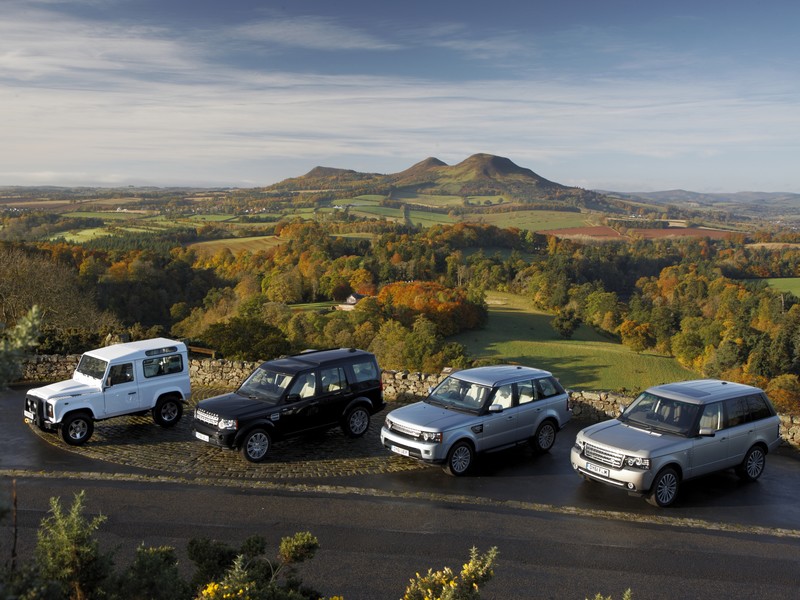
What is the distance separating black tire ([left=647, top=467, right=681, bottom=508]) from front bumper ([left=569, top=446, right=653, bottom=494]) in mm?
247

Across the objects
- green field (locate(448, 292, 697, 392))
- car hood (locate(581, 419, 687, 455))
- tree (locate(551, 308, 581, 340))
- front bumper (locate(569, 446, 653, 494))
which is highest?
car hood (locate(581, 419, 687, 455))

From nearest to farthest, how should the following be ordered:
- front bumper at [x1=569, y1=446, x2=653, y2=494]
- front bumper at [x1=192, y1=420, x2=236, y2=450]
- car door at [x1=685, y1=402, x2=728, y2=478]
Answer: front bumper at [x1=569, y1=446, x2=653, y2=494] < car door at [x1=685, y1=402, x2=728, y2=478] < front bumper at [x1=192, y1=420, x2=236, y2=450]

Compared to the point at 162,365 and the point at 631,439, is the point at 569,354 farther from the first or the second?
the point at 631,439

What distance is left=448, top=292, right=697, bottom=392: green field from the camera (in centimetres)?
6862

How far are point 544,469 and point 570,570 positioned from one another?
13.0 ft

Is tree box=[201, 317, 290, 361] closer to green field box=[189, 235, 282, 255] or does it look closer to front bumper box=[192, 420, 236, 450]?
front bumper box=[192, 420, 236, 450]

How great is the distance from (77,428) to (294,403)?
4.39 m

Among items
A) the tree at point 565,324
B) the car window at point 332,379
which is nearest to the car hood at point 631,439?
the car window at point 332,379

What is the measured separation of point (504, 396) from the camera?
40.8 feet

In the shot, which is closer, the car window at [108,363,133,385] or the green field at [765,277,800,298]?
the car window at [108,363,133,385]

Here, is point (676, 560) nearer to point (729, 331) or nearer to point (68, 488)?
point (68, 488)

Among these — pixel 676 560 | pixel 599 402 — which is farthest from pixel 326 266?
pixel 676 560

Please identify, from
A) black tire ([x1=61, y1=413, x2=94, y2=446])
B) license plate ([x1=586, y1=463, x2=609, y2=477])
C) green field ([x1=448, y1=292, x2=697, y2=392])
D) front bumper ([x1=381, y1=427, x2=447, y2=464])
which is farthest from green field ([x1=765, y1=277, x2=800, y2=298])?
black tire ([x1=61, y1=413, x2=94, y2=446])

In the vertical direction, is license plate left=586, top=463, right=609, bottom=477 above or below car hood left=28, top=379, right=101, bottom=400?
below
